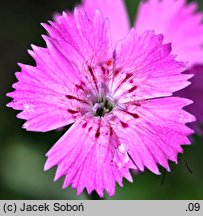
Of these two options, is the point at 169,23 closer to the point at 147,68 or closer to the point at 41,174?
the point at 147,68

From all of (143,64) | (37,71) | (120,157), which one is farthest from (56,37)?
(120,157)

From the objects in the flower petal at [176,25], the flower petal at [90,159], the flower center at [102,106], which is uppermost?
the flower petal at [176,25]

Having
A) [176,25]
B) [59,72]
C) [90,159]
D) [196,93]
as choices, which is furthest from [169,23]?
[90,159]

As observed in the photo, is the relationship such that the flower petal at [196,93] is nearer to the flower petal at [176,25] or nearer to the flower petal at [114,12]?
the flower petal at [176,25]

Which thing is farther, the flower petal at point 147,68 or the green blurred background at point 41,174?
the green blurred background at point 41,174

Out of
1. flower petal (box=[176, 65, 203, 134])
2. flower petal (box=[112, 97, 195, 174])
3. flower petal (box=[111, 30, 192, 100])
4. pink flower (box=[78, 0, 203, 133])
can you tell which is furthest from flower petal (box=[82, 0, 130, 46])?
flower petal (box=[112, 97, 195, 174])

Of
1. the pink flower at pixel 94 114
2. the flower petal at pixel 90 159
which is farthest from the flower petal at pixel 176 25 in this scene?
the flower petal at pixel 90 159
